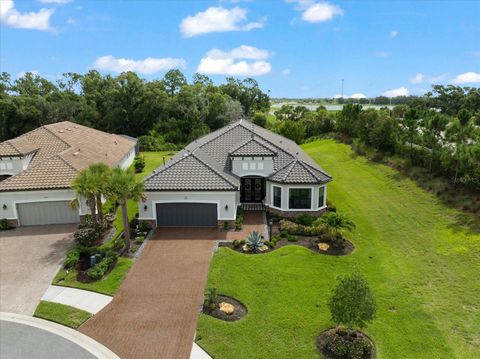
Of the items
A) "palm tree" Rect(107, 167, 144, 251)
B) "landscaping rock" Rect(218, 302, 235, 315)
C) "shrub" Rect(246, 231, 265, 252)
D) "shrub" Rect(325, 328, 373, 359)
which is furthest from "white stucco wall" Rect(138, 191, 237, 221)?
"shrub" Rect(325, 328, 373, 359)

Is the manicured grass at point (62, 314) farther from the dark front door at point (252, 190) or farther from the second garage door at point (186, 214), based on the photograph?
the dark front door at point (252, 190)

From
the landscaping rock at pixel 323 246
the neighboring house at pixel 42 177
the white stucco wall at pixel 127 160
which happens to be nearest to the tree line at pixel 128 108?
the white stucco wall at pixel 127 160

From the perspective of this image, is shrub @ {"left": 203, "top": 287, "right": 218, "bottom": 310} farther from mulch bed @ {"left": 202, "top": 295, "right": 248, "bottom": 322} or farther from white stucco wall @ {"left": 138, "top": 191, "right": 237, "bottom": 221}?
white stucco wall @ {"left": 138, "top": 191, "right": 237, "bottom": 221}

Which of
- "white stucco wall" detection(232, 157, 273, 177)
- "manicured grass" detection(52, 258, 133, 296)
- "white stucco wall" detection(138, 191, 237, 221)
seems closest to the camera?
"manicured grass" detection(52, 258, 133, 296)

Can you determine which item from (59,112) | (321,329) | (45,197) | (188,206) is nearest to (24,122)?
(59,112)

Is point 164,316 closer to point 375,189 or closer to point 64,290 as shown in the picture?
point 64,290

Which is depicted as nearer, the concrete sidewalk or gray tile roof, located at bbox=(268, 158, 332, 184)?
the concrete sidewalk

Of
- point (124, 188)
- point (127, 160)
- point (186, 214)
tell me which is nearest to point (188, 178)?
point (186, 214)
